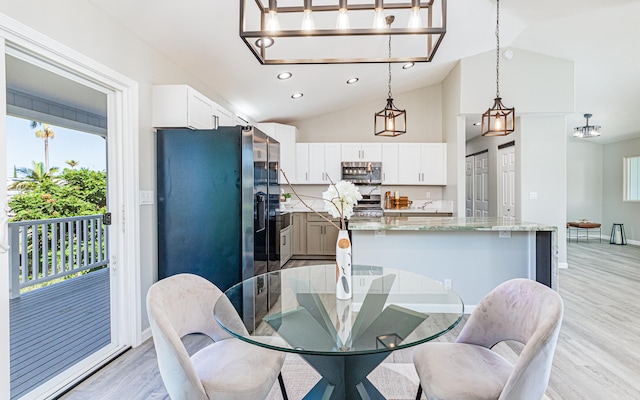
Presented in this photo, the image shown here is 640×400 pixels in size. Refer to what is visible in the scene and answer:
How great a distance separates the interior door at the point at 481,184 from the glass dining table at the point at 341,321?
5469 mm

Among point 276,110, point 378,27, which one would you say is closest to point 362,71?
point 276,110

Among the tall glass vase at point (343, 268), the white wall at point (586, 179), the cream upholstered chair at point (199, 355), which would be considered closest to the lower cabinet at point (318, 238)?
the cream upholstered chair at point (199, 355)

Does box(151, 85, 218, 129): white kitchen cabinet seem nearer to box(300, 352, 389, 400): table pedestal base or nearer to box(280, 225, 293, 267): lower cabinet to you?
box(300, 352, 389, 400): table pedestal base

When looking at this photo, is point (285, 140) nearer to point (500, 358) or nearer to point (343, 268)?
point (343, 268)

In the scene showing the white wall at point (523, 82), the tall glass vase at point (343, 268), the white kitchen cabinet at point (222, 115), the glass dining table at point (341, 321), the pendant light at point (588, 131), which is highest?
the white wall at point (523, 82)

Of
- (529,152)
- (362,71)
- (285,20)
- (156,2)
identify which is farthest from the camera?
(529,152)

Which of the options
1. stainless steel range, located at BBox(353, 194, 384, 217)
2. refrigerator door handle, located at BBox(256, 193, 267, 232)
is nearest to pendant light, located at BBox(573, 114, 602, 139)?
stainless steel range, located at BBox(353, 194, 384, 217)

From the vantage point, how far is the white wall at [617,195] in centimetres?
714

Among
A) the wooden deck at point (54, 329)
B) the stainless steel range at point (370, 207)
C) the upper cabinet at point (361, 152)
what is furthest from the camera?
the upper cabinet at point (361, 152)

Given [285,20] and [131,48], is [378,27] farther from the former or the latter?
[131,48]

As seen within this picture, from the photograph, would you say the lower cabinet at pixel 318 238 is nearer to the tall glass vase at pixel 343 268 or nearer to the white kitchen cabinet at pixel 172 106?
the white kitchen cabinet at pixel 172 106

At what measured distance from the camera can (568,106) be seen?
4805 millimetres

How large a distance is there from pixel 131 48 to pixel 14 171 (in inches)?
54.6

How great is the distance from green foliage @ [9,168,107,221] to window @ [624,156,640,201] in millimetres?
9790
